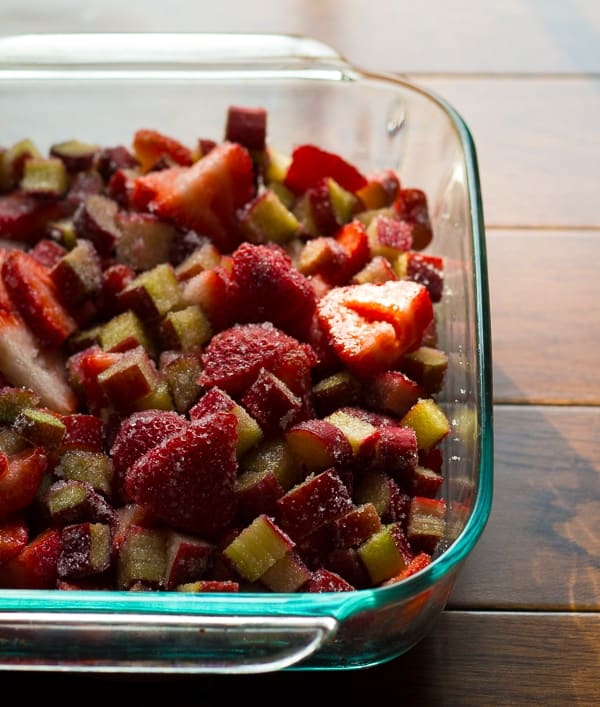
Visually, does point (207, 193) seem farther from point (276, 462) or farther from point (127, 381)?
point (276, 462)

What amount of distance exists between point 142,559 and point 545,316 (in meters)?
0.85

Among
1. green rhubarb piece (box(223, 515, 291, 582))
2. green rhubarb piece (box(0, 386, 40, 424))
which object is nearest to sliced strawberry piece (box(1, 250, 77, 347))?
green rhubarb piece (box(0, 386, 40, 424))

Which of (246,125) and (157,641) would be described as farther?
(246,125)

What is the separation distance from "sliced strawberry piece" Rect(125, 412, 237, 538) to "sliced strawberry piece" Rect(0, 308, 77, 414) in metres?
0.23

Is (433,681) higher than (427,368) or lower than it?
lower

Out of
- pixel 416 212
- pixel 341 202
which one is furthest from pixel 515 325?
pixel 341 202

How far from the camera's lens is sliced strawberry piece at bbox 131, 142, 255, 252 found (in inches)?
58.3

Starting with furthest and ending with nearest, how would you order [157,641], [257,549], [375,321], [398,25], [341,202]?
1. [398,25]
2. [341,202]
3. [375,321]
4. [257,549]
5. [157,641]

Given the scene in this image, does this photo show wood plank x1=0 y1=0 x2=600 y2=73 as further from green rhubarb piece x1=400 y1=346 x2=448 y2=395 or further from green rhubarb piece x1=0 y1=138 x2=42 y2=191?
green rhubarb piece x1=400 y1=346 x2=448 y2=395

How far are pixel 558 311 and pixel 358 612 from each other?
2.79 ft

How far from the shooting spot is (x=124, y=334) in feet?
4.41

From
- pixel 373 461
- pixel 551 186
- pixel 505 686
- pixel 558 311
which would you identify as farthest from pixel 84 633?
pixel 551 186

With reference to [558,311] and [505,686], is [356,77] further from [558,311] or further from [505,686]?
[505,686]

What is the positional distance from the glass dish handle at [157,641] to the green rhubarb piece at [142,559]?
5.7 inches
